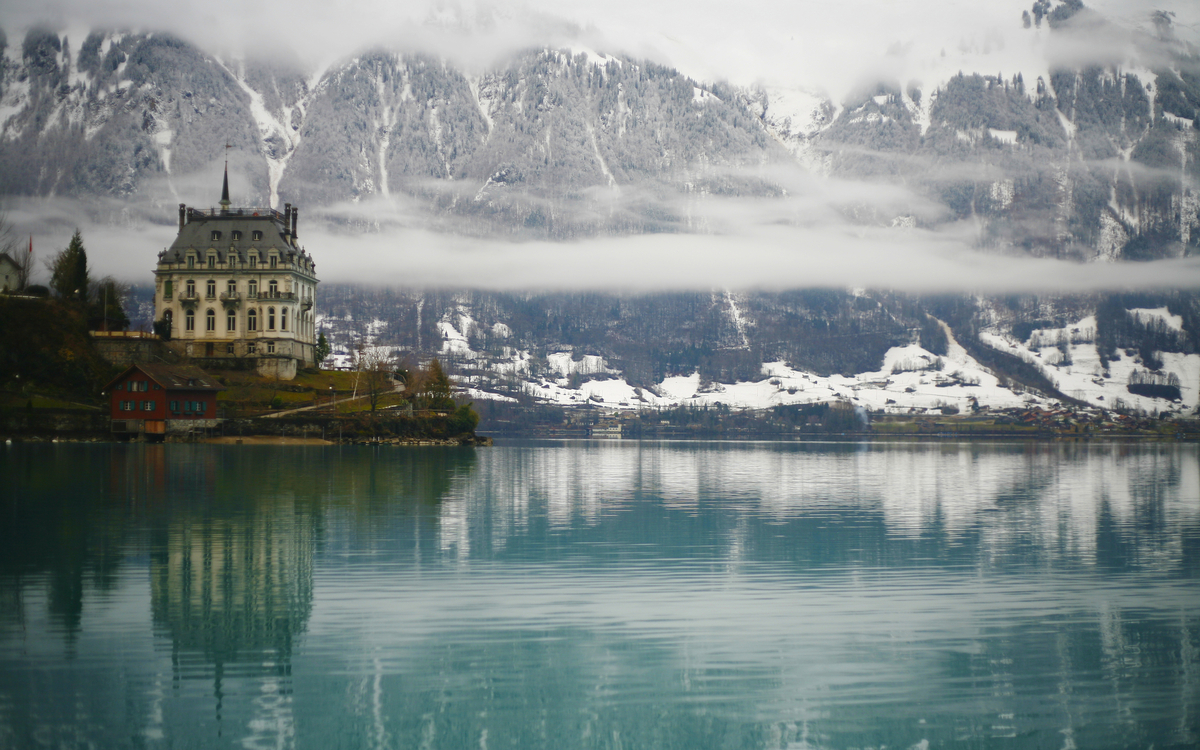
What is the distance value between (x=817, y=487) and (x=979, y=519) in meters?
18.5

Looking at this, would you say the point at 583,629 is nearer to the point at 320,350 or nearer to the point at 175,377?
the point at 175,377

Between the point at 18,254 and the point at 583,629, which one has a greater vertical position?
the point at 18,254

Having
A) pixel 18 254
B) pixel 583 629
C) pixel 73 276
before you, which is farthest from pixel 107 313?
pixel 583 629

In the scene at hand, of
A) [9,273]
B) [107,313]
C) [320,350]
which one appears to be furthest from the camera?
[320,350]

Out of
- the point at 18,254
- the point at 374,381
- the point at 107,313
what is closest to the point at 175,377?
the point at 107,313

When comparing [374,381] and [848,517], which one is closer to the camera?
Result: [848,517]

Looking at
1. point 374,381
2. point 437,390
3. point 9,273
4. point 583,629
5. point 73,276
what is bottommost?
point 583,629

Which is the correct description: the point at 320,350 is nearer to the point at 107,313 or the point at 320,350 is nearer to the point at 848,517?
the point at 107,313

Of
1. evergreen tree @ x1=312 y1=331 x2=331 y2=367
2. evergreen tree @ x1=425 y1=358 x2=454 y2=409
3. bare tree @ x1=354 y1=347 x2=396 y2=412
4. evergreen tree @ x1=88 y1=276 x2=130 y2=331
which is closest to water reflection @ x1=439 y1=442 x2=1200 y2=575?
bare tree @ x1=354 y1=347 x2=396 y2=412

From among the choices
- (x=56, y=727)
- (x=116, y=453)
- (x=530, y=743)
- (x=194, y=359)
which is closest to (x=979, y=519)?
(x=530, y=743)

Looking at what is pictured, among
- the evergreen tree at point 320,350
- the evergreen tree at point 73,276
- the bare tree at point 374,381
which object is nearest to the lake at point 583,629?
the bare tree at point 374,381

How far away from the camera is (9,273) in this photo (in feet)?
389

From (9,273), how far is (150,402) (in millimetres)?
31319

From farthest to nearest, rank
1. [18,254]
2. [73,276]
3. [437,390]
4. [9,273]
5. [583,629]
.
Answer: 1. [18,254]
2. [437,390]
3. [73,276]
4. [9,273]
5. [583,629]
